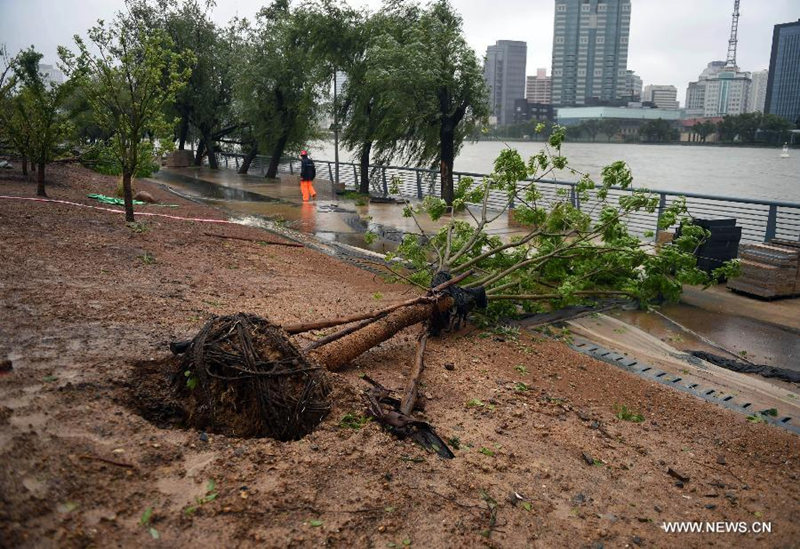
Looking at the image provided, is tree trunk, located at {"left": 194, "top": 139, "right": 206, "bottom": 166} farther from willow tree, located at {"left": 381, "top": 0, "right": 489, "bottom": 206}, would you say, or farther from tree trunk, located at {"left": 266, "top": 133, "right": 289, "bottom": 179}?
willow tree, located at {"left": 381, "top": 0, "right": 489, "bottom": 206}

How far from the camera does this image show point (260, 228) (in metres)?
14.2

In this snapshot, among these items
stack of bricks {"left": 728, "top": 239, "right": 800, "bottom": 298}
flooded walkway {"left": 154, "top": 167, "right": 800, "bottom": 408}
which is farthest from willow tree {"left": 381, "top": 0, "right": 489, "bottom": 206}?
stack of bricks {"left": 728, "top": 239, "right": 800, "bottom": 298}

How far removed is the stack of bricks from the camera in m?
9.23

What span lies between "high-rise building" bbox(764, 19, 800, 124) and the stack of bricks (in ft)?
148

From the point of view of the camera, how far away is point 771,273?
9172 millimetres

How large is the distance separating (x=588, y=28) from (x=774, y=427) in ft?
482

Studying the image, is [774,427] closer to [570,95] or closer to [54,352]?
[54,352]

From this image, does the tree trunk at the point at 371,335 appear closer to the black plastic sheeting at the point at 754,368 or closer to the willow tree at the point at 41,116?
the black plastic sheeting at the point at 754,368

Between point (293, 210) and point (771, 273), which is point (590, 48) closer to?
point (293, 210)

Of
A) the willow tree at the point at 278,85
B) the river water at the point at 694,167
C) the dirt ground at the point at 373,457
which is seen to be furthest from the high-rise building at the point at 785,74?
the dirt ground at the point at 373,457

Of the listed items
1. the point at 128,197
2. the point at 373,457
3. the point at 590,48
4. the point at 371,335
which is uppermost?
the point at 590,48

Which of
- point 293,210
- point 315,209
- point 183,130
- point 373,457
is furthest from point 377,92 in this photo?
point 183,130

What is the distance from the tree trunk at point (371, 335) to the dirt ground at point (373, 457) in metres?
0.18

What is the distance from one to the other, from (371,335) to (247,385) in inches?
66.6
